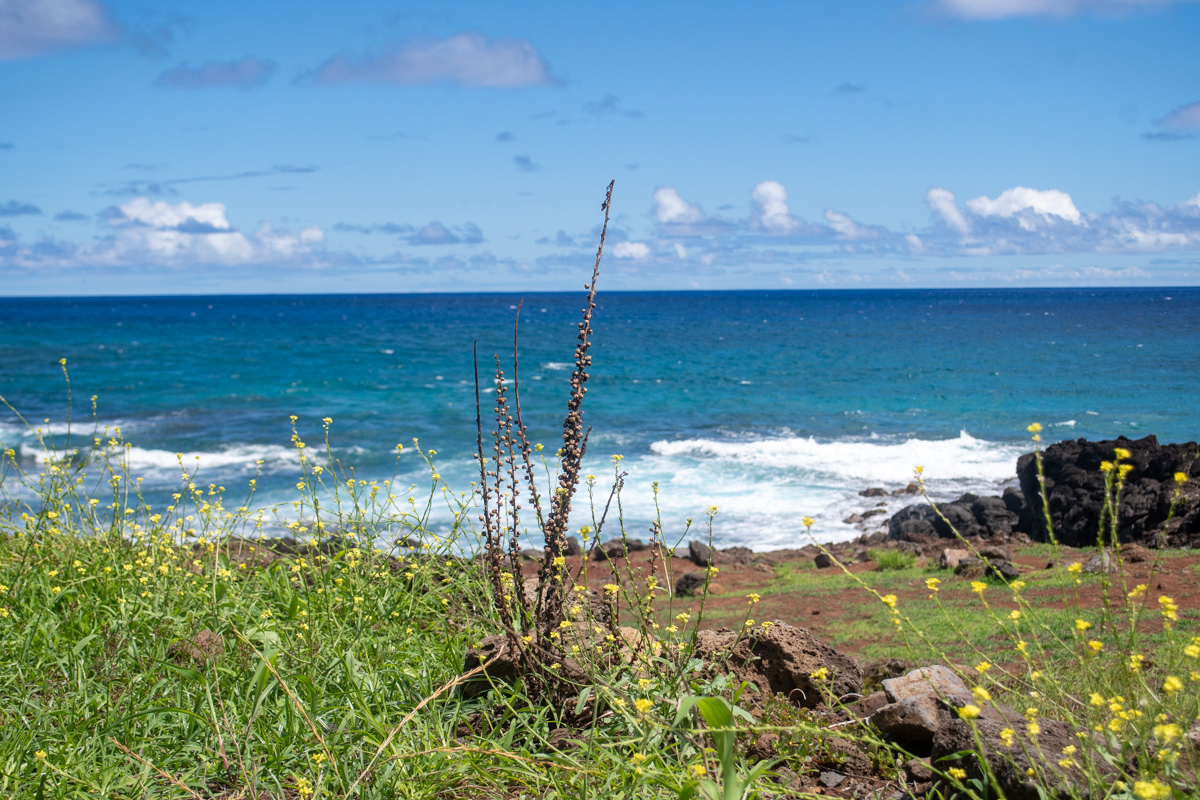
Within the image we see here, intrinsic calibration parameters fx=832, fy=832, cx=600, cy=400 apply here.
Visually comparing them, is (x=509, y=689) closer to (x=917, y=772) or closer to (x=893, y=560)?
(x=917, y=772)

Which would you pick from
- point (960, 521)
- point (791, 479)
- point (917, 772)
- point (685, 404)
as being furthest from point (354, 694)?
point (685, 404)

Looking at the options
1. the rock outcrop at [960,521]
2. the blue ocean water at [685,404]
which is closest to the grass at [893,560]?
the rock outcrop at [960,521]

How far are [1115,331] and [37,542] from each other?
2741 inches

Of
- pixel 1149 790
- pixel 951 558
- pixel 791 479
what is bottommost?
pixel 791 479

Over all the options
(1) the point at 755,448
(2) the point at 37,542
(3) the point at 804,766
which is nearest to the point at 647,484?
(1) the point at 755,448

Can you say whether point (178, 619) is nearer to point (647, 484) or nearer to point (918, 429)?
point (647, 484)

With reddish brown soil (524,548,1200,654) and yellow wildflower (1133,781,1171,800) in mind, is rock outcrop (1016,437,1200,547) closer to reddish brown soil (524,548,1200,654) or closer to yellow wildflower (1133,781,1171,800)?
reddish brown soil (524,548,1200,654)

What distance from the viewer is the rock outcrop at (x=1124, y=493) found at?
35.4 feet

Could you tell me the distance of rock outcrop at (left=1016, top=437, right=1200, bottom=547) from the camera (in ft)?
35.4

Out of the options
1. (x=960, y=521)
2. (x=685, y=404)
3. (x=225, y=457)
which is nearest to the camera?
(x=960, y=521)

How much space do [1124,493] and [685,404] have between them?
58.5 feet

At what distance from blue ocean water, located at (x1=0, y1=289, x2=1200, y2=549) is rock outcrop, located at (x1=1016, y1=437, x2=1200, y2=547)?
328 centimetres

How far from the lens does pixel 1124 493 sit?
39.3ft

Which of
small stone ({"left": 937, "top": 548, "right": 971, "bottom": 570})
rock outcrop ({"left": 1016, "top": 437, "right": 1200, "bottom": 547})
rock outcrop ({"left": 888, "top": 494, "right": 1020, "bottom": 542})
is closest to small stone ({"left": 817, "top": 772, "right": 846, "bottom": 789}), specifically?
small stone ({"left": 937, "top": 548, "right": 971, "bottom": 570})
